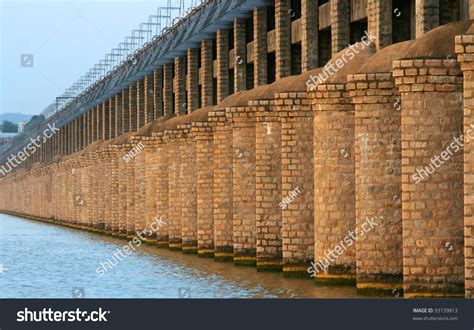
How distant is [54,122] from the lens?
423 feet

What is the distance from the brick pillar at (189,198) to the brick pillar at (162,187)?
497 centimetres

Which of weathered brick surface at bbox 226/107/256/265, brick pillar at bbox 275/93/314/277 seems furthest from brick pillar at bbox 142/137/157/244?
brick pillar at bbox 275/93/314/277

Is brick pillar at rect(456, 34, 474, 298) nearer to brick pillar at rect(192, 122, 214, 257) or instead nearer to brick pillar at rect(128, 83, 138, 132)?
brick pillar at rect(192, 122, 214, 257)

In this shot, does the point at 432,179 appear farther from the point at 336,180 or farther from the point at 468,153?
the point at 336,180

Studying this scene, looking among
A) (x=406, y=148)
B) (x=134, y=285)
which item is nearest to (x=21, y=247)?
(x=134, y=285)

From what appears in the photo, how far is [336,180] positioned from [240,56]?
79.8ft

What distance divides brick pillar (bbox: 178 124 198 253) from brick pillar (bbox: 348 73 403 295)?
20650 mm

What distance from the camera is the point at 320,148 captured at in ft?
104

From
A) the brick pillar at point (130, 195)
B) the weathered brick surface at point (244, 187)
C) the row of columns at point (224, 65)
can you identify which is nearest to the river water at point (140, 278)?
the weathered brick surface at point (244, 187)

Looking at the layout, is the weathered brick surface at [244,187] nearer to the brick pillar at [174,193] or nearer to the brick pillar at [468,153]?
the brick pillar at [174,193]

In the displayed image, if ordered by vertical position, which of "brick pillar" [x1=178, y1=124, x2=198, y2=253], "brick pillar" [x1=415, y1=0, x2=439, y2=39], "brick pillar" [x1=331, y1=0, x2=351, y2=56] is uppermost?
"brick pillar" [x1=331, y1=0, x2=351, y2=56]

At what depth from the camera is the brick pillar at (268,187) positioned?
37.2m

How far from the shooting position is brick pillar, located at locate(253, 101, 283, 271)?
3722cm

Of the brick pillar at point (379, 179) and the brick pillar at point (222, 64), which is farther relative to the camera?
the brick pillar at point (222, 64)
